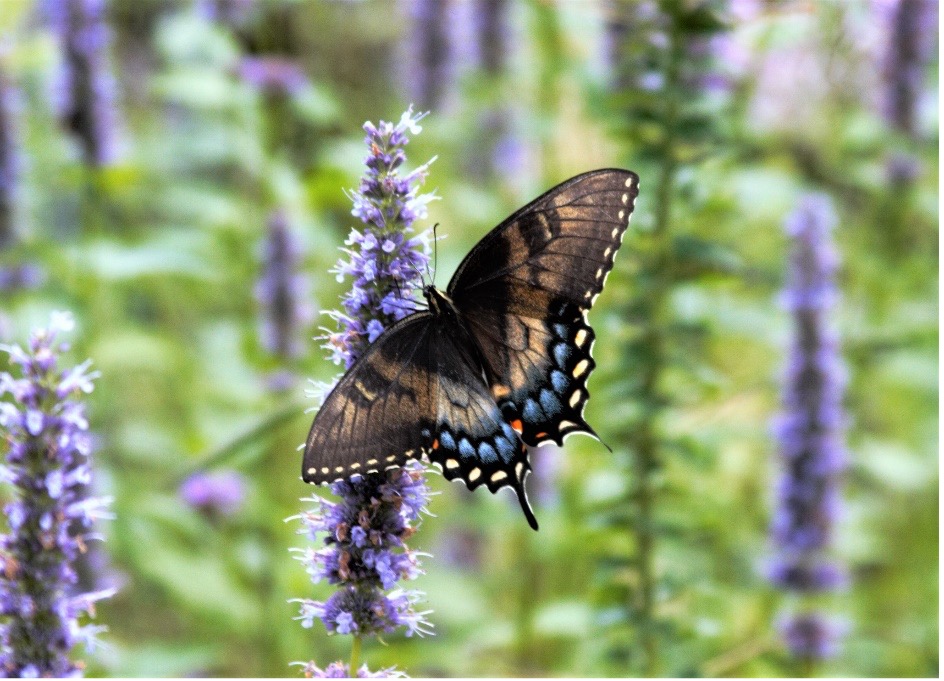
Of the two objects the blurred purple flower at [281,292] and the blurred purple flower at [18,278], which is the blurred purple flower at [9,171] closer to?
the blurred purple flower at [18,278]

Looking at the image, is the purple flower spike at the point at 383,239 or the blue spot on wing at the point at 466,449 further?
the blue spot on wing at the point at 466,449

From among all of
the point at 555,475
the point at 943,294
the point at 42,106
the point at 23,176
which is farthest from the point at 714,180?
the point at 42,106

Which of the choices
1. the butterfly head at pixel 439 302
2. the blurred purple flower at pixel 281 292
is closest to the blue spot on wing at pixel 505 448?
the butterfly head at pixel 439 302

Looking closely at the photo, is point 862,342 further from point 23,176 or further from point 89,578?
point 23,176

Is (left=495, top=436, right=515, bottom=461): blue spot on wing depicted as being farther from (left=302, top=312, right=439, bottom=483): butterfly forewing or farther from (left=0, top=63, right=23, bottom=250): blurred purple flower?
(left=0, top=63, right=23, bottom=250): blurred purple flower

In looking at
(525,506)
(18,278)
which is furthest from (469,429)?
(18,278)
